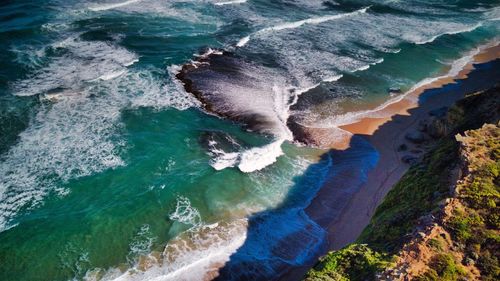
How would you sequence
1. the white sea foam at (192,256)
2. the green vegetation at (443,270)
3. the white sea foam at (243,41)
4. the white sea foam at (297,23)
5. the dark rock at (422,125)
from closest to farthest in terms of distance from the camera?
1. the green vegetation at (443,270)
2. the white sea foam at (192,256)
3. the dark rock at (422,125)
4. the white sea foam at (243,41)
5. the white sea foam at (297,23)

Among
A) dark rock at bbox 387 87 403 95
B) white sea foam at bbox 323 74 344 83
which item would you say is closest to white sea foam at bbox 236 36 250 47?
Answer: white sea foam at bbox 323 74 344 83

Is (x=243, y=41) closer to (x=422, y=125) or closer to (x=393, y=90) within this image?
(x=393, y=90)

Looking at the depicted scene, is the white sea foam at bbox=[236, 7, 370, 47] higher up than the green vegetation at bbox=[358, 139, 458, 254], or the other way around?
the white sea foam at bbox=[236, 7, 370, 47]

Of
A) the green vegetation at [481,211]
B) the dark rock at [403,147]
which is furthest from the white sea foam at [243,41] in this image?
the green vegetation at [481,211]

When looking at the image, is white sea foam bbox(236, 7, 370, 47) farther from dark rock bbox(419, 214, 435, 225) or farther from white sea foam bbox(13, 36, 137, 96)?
dark rock bbox(419, 214, 435, 225)

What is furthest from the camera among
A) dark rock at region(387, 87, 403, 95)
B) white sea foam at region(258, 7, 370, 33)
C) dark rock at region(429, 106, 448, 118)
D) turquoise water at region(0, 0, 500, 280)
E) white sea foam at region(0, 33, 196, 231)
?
white sea foam at region(258, 7, 370, 33)

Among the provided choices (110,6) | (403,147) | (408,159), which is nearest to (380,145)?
(403,147)

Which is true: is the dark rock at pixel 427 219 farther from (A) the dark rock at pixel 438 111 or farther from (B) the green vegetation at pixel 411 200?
(A) the dark rock at pixel 438 111
